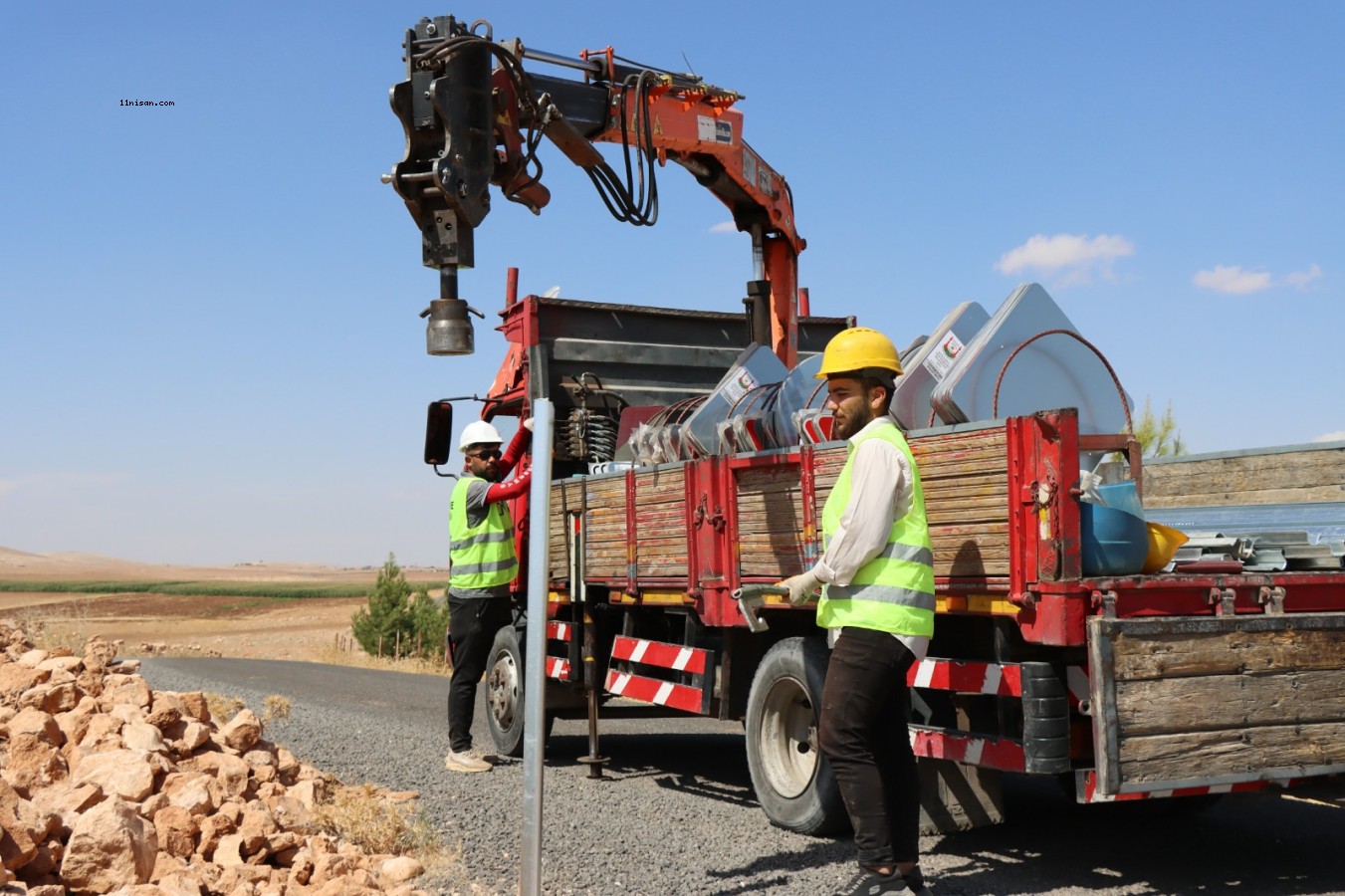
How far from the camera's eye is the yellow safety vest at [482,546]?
8844mm

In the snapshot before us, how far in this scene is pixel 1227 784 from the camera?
203 inches

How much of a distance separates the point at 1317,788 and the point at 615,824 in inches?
122

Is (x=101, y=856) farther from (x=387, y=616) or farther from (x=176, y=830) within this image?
(x=387, y=616)

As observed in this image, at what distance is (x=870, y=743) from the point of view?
16.3 feet

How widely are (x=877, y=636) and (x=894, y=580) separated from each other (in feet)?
0.69

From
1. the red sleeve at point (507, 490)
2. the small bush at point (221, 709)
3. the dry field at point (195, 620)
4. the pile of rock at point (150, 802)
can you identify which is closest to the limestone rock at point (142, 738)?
the pile of rock at point (150, 802)

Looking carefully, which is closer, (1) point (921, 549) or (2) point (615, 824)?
(1) point (921, 549)

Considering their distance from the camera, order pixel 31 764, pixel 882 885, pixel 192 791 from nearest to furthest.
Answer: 1. pixel 882 885
2. pixel 192 791
3. pixel 31 764

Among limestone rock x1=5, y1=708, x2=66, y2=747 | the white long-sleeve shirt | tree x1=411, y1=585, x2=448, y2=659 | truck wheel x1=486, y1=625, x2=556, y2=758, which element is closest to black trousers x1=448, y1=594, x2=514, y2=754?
truck wheel x1=486, y1=625, x2=556, y2=758

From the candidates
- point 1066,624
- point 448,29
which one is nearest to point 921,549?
point 1066,624

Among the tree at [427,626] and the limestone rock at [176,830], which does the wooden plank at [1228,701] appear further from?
the tree at [427,626]

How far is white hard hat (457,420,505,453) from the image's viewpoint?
29.1ft

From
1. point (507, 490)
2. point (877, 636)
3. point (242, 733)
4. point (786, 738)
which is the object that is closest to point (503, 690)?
point (507, 490)

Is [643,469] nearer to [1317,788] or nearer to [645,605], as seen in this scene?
[645,605]
